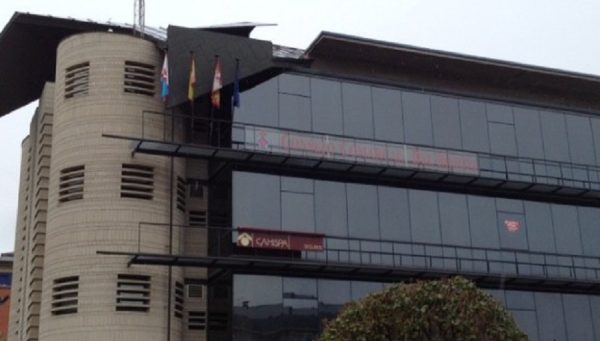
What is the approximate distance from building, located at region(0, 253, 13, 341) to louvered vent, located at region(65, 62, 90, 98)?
4653 cm

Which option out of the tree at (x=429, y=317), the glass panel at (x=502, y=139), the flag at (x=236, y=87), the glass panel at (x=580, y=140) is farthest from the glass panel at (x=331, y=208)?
the tree at (x=429, y=317)

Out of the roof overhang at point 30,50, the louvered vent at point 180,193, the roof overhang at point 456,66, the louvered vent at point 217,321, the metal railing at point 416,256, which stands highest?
the roof overhang at point 30,50

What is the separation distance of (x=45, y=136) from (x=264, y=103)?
32.4 ft

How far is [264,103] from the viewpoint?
1506 inches

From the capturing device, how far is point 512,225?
41.0 m

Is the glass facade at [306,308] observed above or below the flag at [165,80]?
below

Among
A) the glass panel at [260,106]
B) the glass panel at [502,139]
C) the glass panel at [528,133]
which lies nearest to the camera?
the glass panel at [260,106]

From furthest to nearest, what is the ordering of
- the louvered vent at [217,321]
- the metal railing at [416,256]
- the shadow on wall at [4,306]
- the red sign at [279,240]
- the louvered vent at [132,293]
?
the shadow on wall at [4,306] < the louvered vent at [217,321] < the metal railing at [416,256] < the red sign at [279,240] < the louvered vent at [132,293]

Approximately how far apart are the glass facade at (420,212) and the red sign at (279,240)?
417 mm

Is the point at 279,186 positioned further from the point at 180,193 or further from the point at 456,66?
the point at 456,66

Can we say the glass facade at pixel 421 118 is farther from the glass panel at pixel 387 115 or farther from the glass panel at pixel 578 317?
the glass panel at pixel 578 317

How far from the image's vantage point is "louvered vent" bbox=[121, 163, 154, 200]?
3591 centimetres

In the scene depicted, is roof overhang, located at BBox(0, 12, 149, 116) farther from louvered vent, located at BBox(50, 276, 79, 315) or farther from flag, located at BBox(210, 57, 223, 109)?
louvered vent, located at BBox(50, 276, 79, 315)

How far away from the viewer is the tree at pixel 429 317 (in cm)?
2378
